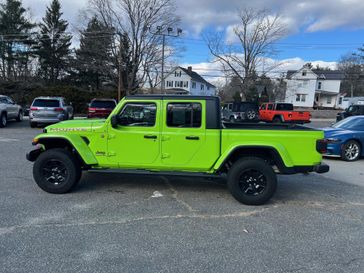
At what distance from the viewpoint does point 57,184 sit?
17.0 feet

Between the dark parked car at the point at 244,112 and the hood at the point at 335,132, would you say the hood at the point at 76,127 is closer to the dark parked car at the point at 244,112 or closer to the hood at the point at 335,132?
the hood at the point at 335,132

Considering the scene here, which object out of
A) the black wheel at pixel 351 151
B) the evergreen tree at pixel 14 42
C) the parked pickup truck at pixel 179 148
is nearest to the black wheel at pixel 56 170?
the parked pickup truck at pixel 179 148

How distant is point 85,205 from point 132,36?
104 ft

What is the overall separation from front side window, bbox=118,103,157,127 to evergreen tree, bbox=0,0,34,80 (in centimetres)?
4227

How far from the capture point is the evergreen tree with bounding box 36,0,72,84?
42.8 meters

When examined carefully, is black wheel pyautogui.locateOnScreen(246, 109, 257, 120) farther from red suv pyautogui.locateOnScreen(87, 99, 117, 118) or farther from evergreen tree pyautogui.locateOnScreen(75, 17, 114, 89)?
evergreen tree pyautogui.locateOnScreen(75, 17, 114, 89)

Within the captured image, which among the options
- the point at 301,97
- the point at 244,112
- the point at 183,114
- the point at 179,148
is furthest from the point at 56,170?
the point at 301,97

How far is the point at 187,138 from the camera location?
16.1 ft

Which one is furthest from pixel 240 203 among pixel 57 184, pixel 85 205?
pixel 57 184

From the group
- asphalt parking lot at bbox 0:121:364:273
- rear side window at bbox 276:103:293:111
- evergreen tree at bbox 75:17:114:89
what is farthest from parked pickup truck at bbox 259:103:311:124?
evergreen tree at bbox 75:17:114:89

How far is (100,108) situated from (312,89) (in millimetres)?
53594

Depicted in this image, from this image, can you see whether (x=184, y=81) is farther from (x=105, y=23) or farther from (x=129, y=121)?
(x=129, y=121)

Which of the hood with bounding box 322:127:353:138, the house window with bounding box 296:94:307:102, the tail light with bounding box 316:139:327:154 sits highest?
the house window with bounding box 296:94:307:102

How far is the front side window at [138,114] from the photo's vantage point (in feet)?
16.7
